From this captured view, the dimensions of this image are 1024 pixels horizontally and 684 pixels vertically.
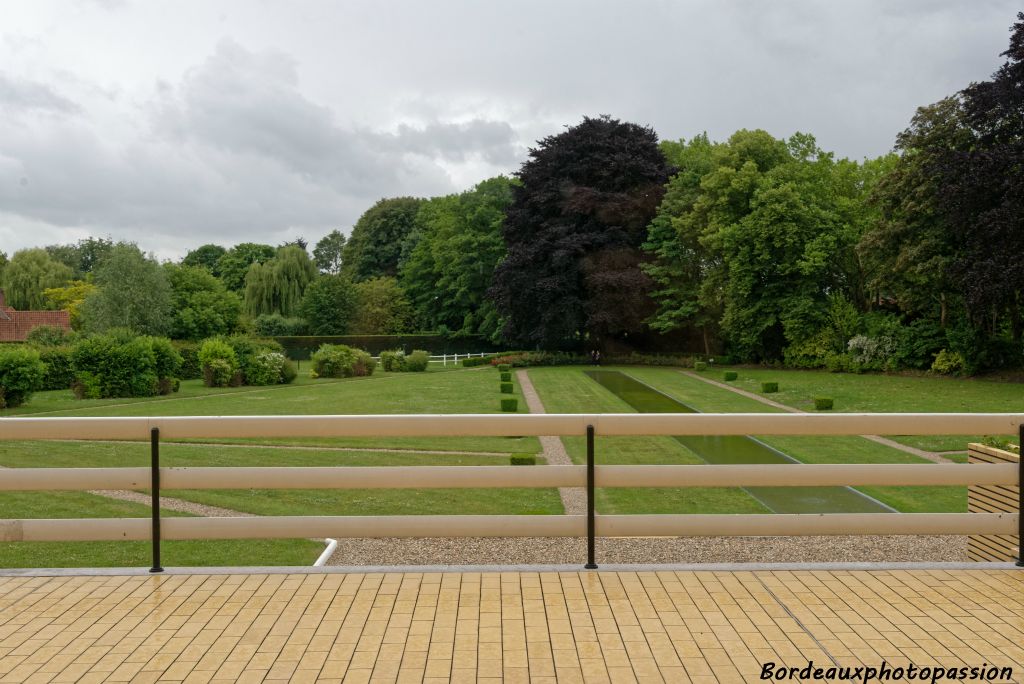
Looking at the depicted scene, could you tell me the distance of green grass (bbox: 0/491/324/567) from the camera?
9180 millimetres

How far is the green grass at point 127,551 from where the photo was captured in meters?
9.18

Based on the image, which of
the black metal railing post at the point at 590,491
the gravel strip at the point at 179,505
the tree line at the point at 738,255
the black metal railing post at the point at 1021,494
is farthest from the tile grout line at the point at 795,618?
the tree line at the point at 738,255

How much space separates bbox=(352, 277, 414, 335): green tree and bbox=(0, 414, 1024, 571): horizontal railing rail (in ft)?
190

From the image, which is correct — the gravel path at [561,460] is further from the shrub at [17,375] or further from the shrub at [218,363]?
the shrub at [17,375]

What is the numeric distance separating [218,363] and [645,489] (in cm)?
2316

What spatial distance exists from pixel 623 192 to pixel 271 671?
4793 cm

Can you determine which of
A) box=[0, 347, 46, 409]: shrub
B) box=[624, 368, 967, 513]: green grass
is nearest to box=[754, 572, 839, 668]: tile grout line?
box=[624, 368, 967, 513]: green grass

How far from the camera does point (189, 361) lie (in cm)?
3612

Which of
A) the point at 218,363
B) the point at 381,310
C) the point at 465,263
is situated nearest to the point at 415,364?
the point at 218,363

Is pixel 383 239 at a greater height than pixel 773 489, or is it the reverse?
pixel 383 239

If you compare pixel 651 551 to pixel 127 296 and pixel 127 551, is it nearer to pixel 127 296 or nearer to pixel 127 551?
pixel 127 551

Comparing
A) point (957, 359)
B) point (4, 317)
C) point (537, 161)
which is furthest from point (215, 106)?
point (4, 317)

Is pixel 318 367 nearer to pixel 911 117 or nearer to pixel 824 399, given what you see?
pixel 824 399

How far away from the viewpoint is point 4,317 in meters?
58.4
